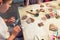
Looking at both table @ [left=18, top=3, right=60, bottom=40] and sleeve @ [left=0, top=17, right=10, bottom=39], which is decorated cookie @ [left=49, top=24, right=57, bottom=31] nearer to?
table @ [left=18, top=3, right=60, bottom=40]

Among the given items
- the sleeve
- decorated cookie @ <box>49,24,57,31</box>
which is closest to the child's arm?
the sleeve

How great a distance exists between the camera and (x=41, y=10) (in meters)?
0.92

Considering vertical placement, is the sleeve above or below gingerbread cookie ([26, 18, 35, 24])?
below

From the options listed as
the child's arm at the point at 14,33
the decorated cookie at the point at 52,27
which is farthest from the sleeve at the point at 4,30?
the decorated cookie at the point at 52,27

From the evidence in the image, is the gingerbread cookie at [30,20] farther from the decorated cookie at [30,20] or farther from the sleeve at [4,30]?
the sleeve at [4,30]

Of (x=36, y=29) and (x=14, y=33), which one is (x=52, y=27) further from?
A: (x=14, y=33)

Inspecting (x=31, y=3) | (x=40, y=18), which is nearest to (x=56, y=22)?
(x=40, y=18)

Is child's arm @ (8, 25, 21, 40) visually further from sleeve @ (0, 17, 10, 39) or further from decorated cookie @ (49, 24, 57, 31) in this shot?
decorated cookie @ (49, 24, 57, 31)

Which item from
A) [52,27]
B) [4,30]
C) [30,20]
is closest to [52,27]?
[52,27]

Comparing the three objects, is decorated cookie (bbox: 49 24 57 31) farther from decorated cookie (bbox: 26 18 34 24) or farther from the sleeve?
the sleeve

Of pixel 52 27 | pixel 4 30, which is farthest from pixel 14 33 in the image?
pixel 52 27

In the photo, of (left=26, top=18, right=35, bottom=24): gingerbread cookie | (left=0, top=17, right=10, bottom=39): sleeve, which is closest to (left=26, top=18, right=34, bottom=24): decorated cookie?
(left=26, top=18, right=35, bottom=24): gingerbread cookie

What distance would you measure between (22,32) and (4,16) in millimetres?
166

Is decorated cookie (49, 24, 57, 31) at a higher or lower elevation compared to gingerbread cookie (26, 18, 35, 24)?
lower
